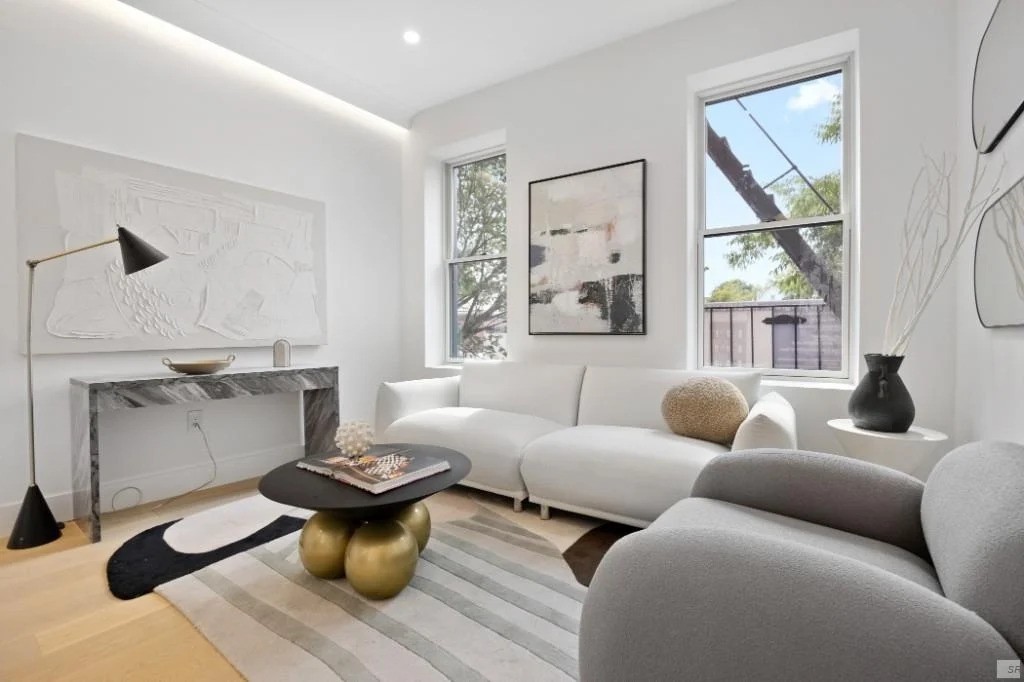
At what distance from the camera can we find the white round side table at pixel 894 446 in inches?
72.1

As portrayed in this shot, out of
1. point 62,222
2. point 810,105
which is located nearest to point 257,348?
point 62,222

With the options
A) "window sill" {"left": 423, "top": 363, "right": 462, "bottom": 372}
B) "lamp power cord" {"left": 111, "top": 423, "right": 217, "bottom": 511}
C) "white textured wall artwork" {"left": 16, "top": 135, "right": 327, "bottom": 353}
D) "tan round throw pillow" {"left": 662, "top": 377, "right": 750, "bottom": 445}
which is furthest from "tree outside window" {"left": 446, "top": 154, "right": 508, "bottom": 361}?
"lamp power cord" {"left": 111, "top": 423, "right": 217, "bottom": 511}

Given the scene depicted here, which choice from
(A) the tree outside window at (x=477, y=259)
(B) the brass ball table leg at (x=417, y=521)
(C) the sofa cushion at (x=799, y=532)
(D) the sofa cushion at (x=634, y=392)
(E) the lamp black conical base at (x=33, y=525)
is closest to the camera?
(C) the sofa cushion at (x=799, y=532)

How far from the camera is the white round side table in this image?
1.83 m

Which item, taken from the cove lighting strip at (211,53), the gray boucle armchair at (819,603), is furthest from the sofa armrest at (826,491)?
the cove lighting strip at (211,53)

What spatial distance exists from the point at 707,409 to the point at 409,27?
9.30 ft

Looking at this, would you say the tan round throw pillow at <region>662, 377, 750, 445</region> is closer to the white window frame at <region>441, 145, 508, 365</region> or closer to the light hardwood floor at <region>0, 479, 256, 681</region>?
the light hardwood floor at <region>0, 479, 256, 681</region>

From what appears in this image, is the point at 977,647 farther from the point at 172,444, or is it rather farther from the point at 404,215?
the point at 404,215

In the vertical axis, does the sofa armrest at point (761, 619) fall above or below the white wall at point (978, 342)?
below

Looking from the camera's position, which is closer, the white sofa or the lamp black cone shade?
the white sofa

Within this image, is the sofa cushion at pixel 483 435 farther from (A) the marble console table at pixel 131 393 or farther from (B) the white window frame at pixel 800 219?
(B) the white window frame at pixel 800 219

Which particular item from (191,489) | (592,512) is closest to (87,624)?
(191,489)

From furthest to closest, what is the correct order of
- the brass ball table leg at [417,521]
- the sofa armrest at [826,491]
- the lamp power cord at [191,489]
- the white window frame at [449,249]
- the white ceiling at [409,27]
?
the white window frame at [449,249]
the white ceiling at [409,27]
the lamp power cord at [191,489]
the brass ball table leg at [417,521]
the sofa armrest at [826,491]

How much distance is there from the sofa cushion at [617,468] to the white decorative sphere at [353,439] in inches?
32.3
